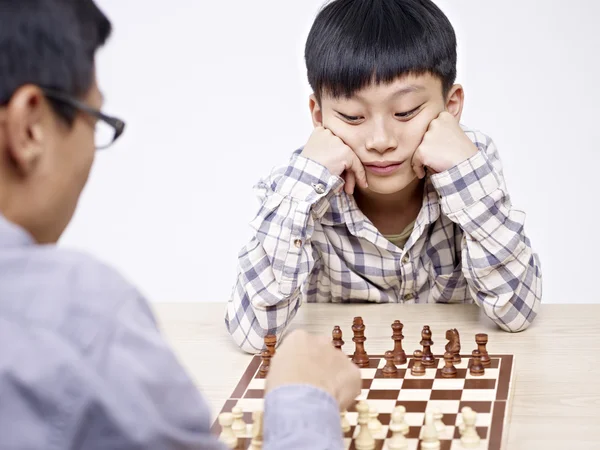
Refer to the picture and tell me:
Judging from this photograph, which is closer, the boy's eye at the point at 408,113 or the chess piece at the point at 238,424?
the chess piece at the point at 238,424

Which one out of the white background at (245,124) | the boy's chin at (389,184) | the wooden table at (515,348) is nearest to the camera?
the wooden table at (515,348)

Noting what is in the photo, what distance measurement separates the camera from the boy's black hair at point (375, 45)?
2113 mm

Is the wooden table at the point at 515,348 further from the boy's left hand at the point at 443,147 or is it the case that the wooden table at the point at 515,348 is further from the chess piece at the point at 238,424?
the boy's left hand at the point at 443,147

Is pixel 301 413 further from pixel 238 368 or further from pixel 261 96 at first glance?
pixel 261 96

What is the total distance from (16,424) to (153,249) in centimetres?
401

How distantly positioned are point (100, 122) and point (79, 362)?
373 mm

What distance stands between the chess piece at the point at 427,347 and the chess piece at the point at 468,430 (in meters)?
0.32

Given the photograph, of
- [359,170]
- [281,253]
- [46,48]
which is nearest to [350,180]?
[359,170]

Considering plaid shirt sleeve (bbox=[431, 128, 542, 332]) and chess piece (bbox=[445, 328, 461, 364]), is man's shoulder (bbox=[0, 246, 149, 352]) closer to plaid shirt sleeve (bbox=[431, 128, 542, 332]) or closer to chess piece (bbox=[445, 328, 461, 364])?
chess piece (bbox=[445, 328, 461, 364])

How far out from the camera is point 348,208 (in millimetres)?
2289

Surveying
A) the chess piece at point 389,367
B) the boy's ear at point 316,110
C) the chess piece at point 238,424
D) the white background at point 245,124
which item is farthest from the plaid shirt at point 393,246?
the white background at point 245,124

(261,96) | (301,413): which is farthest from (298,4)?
(301,413)

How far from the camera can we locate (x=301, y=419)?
4.14 ft

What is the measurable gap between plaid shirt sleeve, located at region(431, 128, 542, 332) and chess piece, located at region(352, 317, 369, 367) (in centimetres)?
31
